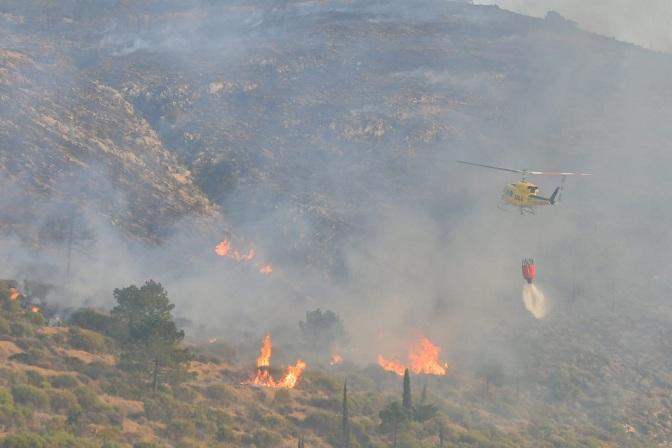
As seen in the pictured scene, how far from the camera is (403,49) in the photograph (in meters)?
157

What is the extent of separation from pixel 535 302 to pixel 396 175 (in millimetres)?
35144

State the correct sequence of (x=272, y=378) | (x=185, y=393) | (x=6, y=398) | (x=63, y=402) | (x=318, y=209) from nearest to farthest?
(x=6, y=398) < (x=63, y=402) < (x=185, y=393) < (x=272, y=378) < (x=318, y=209)

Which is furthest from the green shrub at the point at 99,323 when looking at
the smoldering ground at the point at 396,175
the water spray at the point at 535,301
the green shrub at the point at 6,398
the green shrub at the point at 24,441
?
the water spray at the point at 535,301

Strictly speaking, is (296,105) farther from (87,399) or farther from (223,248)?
(87,399)

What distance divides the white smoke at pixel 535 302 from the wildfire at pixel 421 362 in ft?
48.8

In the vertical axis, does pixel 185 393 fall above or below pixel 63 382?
below

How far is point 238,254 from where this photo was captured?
10300cm

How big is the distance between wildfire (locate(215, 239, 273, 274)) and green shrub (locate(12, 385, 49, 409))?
192ft

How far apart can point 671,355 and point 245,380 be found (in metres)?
49.7

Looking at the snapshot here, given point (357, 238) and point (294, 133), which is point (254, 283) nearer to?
point (357, 238)

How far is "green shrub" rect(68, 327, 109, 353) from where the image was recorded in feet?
188

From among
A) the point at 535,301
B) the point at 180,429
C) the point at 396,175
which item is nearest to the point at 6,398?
the point at 180,429

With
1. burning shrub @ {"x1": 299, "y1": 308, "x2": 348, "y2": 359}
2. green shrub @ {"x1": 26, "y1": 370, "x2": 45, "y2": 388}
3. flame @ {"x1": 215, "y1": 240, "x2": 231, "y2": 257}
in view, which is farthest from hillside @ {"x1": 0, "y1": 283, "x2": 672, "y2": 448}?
flame @ {"x1": 215, "y1": 240, "x2": 231, "y2": 257}

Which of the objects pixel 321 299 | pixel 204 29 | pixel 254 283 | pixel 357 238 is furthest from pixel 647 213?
pixel 204 29
